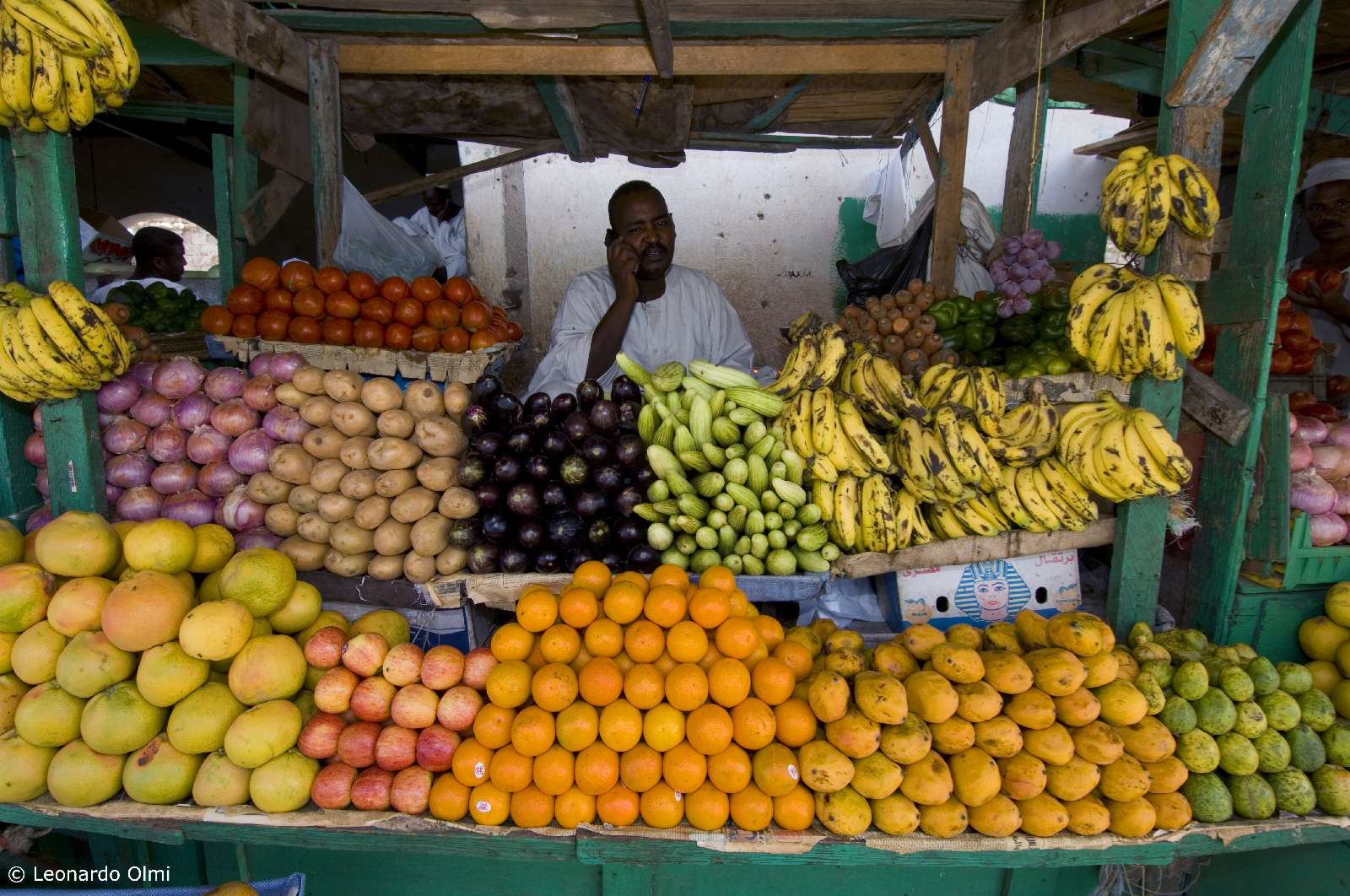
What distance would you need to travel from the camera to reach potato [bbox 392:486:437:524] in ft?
8.39

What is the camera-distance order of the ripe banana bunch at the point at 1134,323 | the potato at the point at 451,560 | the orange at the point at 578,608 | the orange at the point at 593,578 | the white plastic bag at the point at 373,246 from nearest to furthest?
the orange at the point at 578,608
the orange at the point at 593,578
the ripe banana bunch at the point at 1134,323
the potato at the point at 451,560
the white plastic bag at the point at 373,246

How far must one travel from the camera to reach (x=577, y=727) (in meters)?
1.92

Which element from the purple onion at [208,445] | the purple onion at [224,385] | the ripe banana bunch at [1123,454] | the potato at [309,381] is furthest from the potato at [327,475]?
the ripe banana bunch at [1123,454]

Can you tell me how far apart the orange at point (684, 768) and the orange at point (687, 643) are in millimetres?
247

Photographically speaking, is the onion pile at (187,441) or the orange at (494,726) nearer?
the orange at (494,726)

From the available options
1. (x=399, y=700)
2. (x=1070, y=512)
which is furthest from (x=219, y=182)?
(x=1070, y=512)

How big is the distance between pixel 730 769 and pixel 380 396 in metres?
1.89

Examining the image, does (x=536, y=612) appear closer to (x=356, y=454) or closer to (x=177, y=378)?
(x=356, y=454)

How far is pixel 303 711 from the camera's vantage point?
2123mm

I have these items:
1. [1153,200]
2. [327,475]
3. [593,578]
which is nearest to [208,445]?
[327,475]

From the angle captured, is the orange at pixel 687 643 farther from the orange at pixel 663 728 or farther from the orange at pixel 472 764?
the orange at pixel 472 764

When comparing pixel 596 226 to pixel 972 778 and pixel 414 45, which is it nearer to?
pixel 414 45

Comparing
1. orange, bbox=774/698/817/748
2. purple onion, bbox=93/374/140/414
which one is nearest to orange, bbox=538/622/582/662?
orange, bbox=774/698/817/748

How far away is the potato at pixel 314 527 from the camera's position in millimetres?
2598
